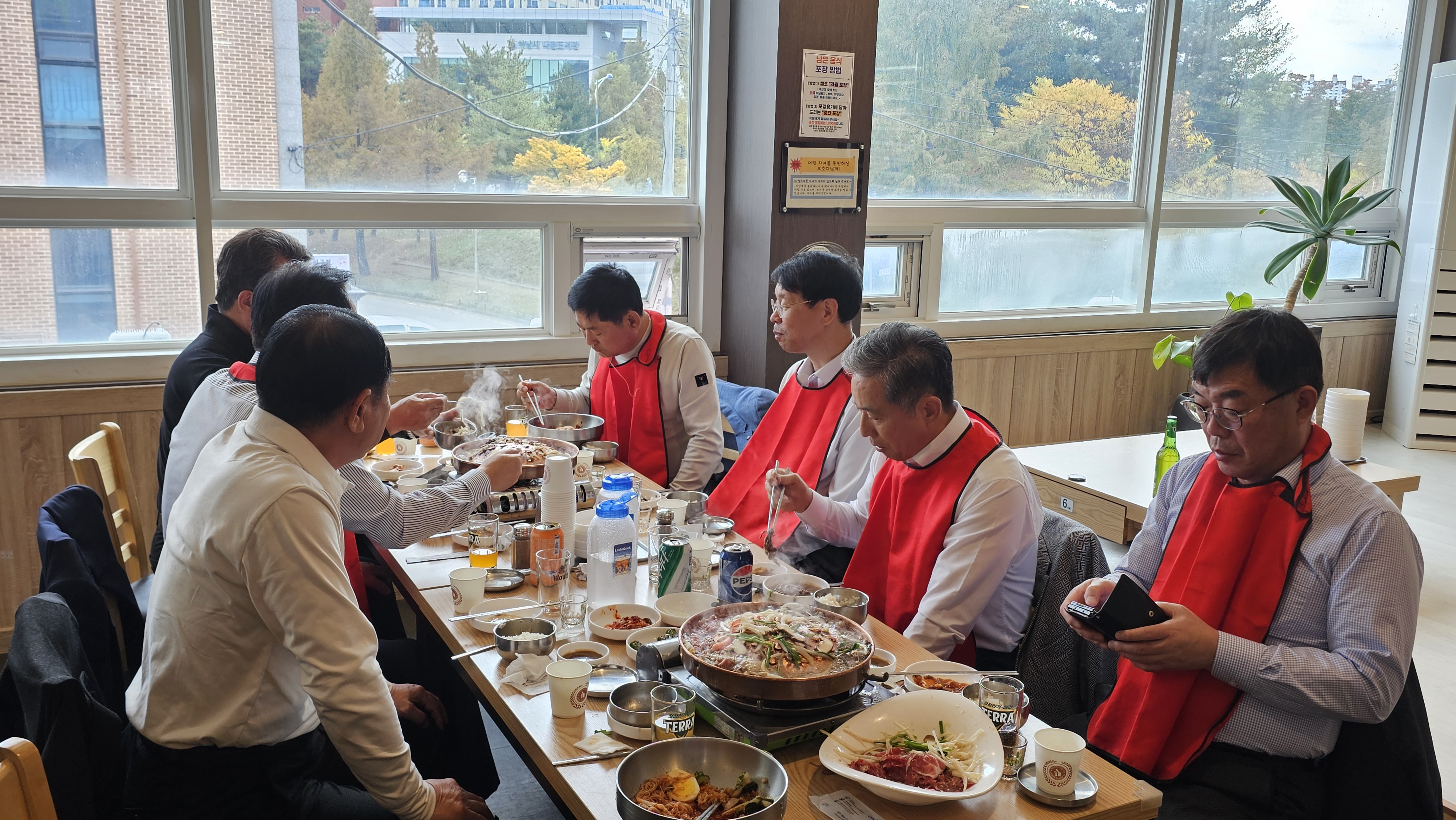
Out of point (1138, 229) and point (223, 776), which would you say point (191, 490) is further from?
point (1138, 229)

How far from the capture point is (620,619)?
1.94 m

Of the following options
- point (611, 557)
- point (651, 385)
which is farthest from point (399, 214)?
point (611, 557)

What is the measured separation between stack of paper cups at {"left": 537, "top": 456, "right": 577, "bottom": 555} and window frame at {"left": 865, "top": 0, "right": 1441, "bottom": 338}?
9.48 ft

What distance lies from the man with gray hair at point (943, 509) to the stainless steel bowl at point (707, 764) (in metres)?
0.71

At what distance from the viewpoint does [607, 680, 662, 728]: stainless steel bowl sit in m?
1.53

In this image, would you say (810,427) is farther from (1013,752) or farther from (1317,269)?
(1317,269)

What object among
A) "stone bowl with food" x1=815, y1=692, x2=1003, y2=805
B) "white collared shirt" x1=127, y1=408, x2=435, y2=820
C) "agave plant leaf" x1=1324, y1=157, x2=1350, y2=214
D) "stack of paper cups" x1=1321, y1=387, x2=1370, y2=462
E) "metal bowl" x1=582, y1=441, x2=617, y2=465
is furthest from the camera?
"agave plant leaf" x1=1324, y1=157, x2=1350, y2=214

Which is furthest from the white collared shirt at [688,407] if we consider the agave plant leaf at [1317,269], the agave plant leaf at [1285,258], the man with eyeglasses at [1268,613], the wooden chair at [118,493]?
the agave plant leaf at [1317,269]

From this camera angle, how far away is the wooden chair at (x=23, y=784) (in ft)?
3.78

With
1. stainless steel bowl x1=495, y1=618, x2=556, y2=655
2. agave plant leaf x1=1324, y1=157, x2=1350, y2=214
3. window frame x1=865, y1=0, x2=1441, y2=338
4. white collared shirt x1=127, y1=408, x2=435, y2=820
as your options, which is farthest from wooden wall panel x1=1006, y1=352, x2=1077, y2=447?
white collared shirt x1=127, y1=408, x2=435, y2=820

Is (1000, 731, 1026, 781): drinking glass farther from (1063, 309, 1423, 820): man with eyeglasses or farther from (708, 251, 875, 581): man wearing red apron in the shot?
(708, 251, 875, 581): man wearing red apron

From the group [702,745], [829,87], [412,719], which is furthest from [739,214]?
[702,745]

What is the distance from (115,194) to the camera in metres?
3.66

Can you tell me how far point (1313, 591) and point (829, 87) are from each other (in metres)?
3.12
